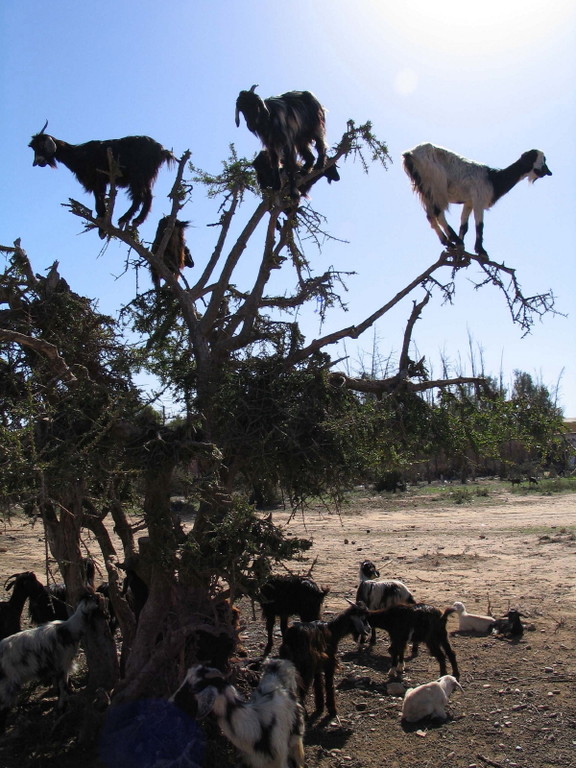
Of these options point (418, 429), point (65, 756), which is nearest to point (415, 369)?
point (418, 429)

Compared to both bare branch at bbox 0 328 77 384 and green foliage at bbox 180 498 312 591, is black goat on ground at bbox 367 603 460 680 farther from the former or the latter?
bare branch at bbox 0 328 77 384

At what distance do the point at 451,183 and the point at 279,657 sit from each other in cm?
548

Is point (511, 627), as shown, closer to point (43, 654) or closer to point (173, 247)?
point (43, 654)

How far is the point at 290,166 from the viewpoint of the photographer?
7176mm

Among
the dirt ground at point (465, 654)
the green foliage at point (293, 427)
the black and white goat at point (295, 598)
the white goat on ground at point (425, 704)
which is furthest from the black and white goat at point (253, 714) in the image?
the black and white goat at point (295, 598)

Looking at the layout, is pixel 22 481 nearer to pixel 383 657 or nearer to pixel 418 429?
pixel 418 429

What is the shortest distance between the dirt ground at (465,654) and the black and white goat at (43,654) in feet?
1.39

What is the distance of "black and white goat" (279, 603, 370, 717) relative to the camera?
5727 mm

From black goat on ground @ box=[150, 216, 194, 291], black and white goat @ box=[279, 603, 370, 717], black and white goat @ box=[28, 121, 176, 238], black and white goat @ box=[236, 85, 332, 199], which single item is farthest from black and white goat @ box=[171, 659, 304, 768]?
black and white goat @ box=[28, 121, 176, 238]

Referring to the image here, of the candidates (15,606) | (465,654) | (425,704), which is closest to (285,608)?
(425,704)

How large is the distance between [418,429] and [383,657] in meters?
3.53

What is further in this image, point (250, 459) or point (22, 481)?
point (250, 459)

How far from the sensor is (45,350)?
18.0 ft

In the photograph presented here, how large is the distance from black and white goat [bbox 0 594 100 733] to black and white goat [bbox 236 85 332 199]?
451 centimetres
